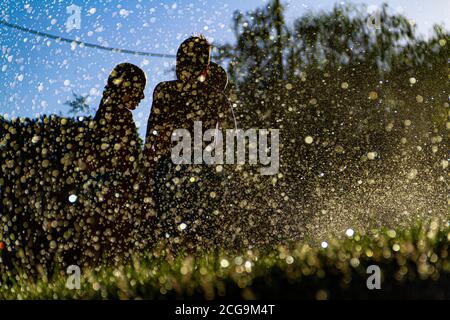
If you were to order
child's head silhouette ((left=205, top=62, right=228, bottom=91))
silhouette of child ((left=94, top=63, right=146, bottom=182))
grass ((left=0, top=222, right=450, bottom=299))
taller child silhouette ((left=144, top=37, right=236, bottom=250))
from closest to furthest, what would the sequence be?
grass ((left=0, top=222, right=450, bottom=299)) → taller child silhouette ((left=144, top=37, right=236, bottom=250)) → silhouette of child ((left=94, top=63, right=146, bottom=182)) → child's head silhouette ((left=205, top=62, right=228, bottom=91))

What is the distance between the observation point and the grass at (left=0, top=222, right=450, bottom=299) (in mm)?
2908

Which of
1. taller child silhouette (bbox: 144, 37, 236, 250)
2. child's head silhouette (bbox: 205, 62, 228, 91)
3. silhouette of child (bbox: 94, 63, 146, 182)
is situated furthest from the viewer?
child's head silhouette (bbox: 205, 62, 228, 91)

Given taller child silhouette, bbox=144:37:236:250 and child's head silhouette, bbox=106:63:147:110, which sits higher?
child's head silhouette, bbox=106:63:147:110

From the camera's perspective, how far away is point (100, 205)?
553 cm

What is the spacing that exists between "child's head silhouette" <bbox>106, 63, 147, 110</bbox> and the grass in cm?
184

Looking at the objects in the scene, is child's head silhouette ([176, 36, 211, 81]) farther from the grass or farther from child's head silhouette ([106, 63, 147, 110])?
the grass

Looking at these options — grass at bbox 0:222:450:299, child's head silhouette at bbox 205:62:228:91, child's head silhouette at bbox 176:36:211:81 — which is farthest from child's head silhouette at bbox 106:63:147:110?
grass at bbox 0:222:450:299

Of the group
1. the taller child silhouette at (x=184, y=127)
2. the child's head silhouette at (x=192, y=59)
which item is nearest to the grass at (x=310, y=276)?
the taller child silhouette at (x=184, y=127)

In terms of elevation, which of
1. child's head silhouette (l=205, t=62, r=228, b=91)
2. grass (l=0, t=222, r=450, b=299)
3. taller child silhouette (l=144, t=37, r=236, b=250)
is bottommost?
grass (l=0, t=222, r=450, b=299)

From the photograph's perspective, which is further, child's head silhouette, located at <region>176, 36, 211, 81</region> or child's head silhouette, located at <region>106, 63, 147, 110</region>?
child's head silhouette, located at <region>106, 63, 147, 110</region>

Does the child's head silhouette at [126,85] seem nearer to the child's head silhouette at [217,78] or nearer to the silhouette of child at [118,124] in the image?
the silhouette of child at [118,124]

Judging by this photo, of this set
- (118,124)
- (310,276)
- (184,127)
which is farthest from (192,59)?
(310,276)

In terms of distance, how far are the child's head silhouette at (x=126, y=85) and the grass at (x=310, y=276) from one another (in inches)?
72.4

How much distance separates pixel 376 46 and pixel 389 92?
153cm
